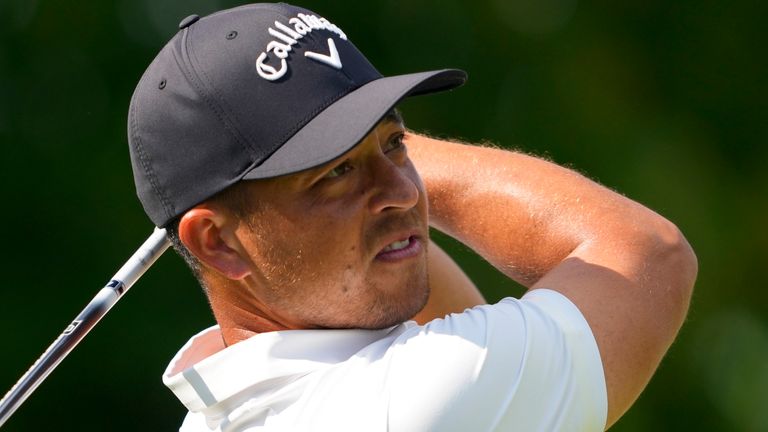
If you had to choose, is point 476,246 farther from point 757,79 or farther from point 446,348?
point 757,79

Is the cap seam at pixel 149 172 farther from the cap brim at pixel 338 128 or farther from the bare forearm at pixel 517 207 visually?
the bare forearm at pixel 517 207

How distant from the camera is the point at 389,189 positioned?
165cm

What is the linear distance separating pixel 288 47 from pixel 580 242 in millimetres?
487

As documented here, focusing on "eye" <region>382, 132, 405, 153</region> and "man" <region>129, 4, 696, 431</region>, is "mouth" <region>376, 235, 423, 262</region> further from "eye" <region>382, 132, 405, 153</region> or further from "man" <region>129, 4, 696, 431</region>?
"eye" <region>382, 132, 405, 153</region>

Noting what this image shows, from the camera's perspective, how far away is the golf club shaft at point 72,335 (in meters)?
1.81

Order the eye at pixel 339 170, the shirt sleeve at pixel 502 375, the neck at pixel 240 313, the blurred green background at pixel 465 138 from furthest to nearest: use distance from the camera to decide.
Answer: the blurred green background at pixel 465 138 → the neck at pixel 240 313 → the eye at pixel 339 170 → the shirt sleeve at pixel 502 375

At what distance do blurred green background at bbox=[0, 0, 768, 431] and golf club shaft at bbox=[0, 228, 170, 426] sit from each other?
207 centimetres

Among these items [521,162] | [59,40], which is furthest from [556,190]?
[59,40]

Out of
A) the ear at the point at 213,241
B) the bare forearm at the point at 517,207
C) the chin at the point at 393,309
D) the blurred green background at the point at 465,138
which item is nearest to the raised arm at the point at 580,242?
the bare forearm at the point at 517,207

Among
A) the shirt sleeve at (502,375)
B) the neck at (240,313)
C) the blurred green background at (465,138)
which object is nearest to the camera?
the shirt sleeve at (502,375)

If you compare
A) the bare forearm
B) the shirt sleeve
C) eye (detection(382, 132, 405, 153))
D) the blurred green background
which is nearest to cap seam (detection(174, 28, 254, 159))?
eye (detection(382, 132, 405, 153))

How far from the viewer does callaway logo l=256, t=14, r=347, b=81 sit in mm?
1641

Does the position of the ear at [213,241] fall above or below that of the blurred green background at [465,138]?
above

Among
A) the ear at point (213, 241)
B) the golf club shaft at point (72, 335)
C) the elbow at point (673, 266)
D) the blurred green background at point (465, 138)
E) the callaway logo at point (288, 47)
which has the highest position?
the callaway logo at point (288, 47)
